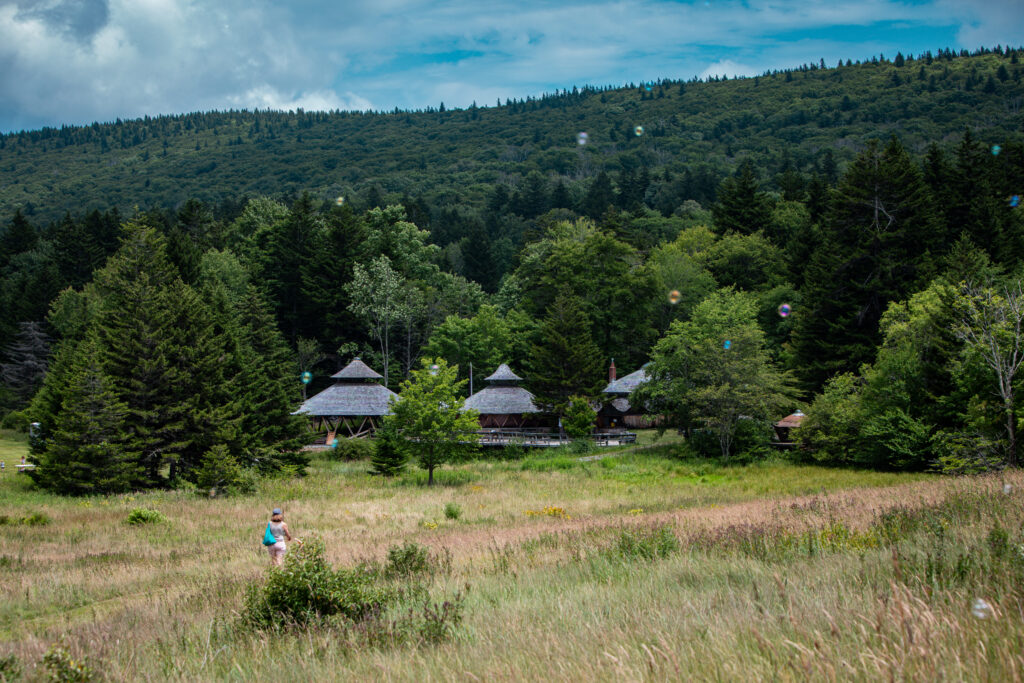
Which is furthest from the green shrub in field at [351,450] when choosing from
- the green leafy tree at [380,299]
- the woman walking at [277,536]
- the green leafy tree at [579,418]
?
the woman walking at [277,536]

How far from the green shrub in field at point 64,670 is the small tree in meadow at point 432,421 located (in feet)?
99.6

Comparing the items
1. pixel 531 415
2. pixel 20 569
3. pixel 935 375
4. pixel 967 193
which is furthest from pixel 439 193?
pixel 20 569

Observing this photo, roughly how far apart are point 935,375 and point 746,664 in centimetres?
3370

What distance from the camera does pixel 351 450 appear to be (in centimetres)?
4912

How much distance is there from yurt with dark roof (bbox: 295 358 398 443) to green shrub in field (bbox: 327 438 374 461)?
4439 mm

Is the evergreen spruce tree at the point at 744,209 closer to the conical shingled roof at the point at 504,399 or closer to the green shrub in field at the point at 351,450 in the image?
the conical shingled roof at the point at 504,399

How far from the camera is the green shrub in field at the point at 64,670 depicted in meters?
5.94

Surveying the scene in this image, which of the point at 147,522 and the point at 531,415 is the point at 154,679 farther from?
the point at 531,415

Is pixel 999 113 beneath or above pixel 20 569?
above

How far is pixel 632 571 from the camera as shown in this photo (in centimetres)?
862

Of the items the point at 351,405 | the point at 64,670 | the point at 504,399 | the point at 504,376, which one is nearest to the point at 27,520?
the point at 64,670

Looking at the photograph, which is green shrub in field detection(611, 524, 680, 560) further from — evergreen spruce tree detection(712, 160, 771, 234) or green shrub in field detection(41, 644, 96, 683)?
evergreen spruce tree detection(712, 160, 771, 234)

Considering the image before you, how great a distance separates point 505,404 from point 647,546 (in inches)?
1781

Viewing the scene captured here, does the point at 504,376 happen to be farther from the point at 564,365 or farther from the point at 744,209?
the point at 744,209
